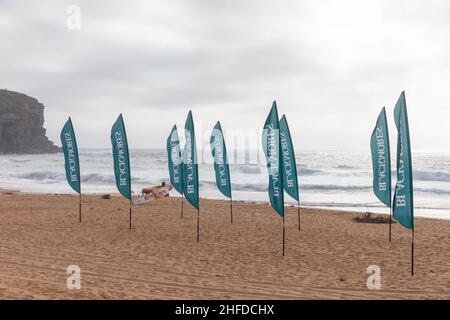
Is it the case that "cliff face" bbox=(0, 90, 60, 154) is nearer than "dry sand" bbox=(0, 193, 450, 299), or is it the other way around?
"dry sand" bbox=(0, 193, 450, 299)

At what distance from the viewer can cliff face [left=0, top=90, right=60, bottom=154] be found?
513 ft

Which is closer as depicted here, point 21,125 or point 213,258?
point 213,258

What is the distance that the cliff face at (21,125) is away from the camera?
513ft

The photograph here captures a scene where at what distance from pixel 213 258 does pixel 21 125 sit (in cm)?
16837

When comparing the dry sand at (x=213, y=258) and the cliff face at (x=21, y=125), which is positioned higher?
the cliff face at (x=21, y=125)

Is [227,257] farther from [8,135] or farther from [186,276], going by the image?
[8,135]

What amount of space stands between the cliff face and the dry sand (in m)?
151

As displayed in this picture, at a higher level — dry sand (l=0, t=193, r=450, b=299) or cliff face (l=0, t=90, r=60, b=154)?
cliff face (l=0, t=90, r=60, b=154)

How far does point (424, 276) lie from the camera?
36.7ft

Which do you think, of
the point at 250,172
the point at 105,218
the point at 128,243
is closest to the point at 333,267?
the point at 128,243

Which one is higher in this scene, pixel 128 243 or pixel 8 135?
pixel 8 135

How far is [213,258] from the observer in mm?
13086

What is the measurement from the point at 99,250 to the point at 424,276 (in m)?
9.94

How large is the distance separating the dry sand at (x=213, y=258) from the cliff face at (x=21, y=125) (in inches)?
5945
